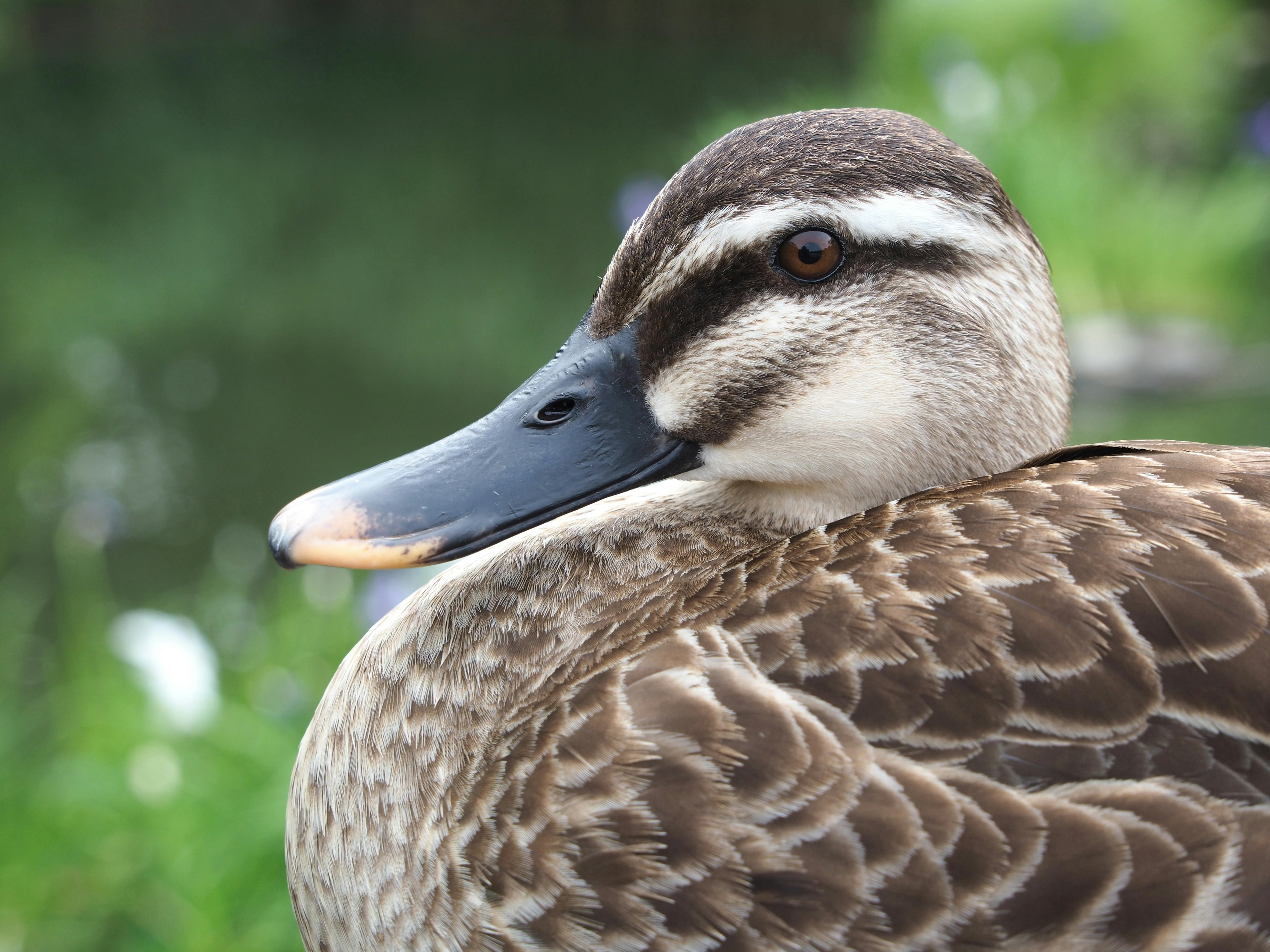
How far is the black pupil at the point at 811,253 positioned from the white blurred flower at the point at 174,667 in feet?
6.21

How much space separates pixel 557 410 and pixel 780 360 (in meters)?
0.26

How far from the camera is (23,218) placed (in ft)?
35.1

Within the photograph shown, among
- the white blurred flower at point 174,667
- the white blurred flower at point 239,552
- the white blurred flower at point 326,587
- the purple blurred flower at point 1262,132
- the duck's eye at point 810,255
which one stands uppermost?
the purple blurred flower at point 1262,132

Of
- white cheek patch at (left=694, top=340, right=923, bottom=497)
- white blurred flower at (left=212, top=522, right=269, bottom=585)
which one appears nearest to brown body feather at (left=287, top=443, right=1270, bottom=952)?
white cheek patch at (left=694, top=340, right=923, bottom=497)

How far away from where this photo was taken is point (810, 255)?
135cm

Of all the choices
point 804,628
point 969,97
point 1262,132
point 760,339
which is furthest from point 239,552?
point 1262,132

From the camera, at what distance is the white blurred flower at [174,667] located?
8.86ft

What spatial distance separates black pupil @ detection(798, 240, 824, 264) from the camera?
1.35m

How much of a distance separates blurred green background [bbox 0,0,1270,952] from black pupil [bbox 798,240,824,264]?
1523 millimetres

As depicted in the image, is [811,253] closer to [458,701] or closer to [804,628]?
[804,628]

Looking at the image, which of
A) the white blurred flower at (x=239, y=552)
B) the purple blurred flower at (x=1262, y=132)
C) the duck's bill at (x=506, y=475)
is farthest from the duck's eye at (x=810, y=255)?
the purple blurred flower at (x=1262, y=132)

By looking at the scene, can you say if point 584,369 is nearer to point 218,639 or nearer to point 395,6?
point 218,639

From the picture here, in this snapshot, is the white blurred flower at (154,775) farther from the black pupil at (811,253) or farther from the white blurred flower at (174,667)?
the black pupil at (811,253)

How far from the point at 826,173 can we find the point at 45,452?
5354 millimetres
